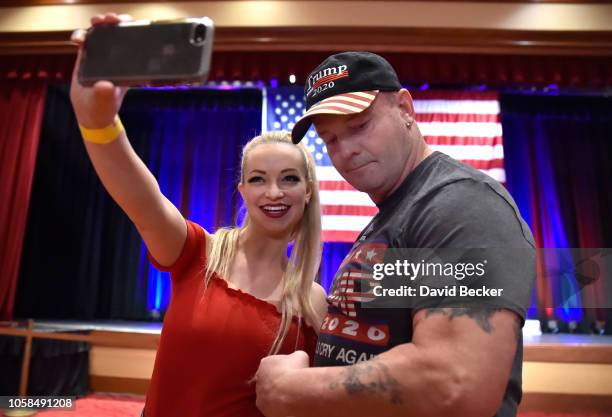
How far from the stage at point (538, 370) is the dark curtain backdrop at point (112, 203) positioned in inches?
102

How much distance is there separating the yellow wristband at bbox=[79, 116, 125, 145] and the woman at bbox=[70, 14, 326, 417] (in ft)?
0.13

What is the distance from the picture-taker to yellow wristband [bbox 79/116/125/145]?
702 mm

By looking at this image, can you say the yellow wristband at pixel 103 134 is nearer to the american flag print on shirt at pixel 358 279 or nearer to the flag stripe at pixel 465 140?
the american flag print on shirt at pixel 358 279

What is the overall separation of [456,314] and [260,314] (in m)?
0.65

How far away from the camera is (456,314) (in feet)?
1.76

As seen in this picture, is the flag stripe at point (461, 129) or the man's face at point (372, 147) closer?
the man's face at point (372, 147)

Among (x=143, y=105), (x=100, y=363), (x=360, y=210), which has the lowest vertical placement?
(x=100, y=363)

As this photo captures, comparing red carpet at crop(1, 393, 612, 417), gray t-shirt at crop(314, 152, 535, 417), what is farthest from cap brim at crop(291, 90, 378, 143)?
red carpet at crop(1, 393, 612, 417)

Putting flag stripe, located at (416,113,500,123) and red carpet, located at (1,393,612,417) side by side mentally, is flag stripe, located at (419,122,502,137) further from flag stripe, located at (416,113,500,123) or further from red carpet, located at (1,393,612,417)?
red carpet, located at (1,393,612,417)

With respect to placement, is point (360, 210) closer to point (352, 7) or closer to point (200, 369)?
point (352, 7)

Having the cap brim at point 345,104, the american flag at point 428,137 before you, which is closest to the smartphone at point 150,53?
the cap brim at point 345,104

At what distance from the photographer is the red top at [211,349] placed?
101 cm

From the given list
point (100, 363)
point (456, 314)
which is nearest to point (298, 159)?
point (456, 314)

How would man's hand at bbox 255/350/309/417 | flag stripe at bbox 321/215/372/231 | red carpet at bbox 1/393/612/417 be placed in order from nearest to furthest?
man's hand at bbox 255/350/309/417 → red carpet at bbox 1/393/612/417 → flag stripe at bbox 321/215/372/231
